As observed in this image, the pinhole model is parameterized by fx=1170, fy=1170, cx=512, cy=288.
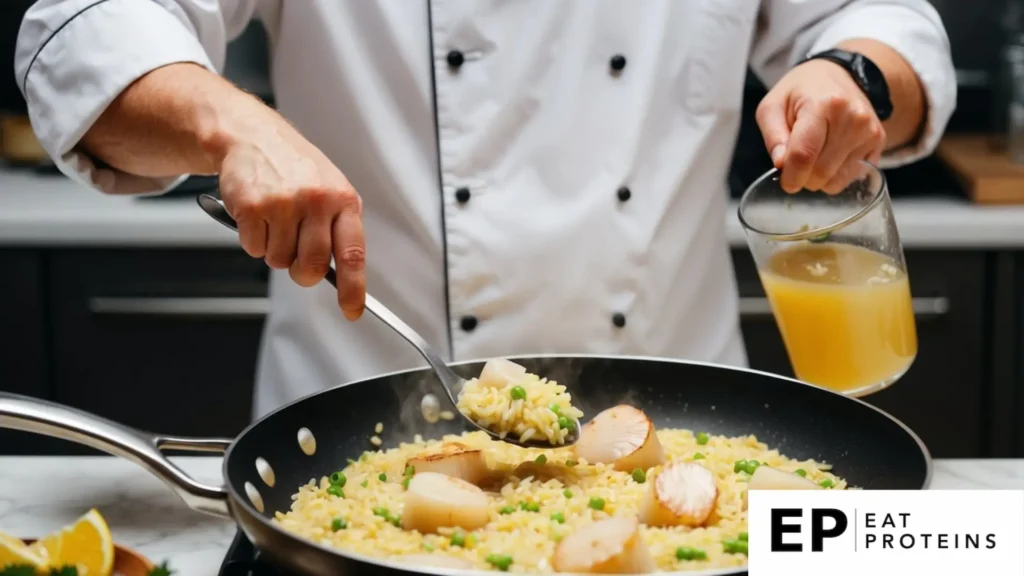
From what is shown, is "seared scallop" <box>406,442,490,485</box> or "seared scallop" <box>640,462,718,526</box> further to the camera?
"seared scallop" <box>406,442,490,485</box>

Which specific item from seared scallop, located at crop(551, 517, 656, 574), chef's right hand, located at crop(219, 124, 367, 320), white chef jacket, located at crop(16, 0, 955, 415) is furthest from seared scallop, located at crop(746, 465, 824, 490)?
white chef jacket, located at crop(16, 0, 955, 415)

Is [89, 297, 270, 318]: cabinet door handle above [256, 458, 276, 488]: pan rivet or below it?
below

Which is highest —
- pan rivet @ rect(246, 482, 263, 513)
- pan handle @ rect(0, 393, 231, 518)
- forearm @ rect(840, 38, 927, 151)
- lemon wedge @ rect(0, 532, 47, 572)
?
forearm @ rect(840, 38, 927, 151)

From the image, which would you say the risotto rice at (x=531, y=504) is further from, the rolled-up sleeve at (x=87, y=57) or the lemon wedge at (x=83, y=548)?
the rolled-up sleeve at (x=87, y=57)

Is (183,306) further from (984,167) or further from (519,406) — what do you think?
(984,167)

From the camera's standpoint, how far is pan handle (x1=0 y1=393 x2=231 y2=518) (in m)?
0.96

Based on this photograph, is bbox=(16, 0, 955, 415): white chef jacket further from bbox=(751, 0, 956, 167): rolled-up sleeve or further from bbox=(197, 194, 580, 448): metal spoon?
bbox=(197, 194, 580, 448): metal spoon

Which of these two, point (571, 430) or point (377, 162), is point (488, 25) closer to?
point (377, 162)

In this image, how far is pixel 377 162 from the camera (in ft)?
5.13

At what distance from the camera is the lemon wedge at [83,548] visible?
3.31ft

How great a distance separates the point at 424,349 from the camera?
1.22 meters

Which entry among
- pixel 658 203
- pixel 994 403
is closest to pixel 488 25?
pixel 658 203

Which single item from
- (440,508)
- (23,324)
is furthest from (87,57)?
(23,324)

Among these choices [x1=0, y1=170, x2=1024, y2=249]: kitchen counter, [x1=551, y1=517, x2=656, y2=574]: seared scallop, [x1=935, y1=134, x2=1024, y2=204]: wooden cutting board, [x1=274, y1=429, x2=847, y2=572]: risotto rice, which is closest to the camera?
[x1=551, y1=517, x2=656, y2=574]: seared scallop
